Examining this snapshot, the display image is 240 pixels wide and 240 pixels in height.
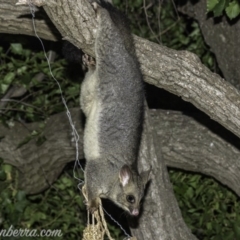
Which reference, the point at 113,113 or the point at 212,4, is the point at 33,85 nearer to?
the point at 212,4

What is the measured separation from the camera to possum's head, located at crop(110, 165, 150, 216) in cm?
459

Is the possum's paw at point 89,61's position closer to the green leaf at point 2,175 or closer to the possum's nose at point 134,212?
the possum's nose at point 134,212

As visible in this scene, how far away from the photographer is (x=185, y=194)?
6.06 metres

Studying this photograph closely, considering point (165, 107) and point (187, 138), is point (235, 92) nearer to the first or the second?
point (187, 138)

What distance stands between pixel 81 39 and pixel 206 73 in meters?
0.83

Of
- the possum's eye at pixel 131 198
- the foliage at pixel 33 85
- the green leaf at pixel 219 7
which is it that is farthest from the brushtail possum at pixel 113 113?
the foliage at pixel 33 85

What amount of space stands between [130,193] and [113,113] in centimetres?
55

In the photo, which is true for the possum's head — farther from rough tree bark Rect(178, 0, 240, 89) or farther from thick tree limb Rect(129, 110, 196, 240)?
rough tree bark Rect(178, 0, 240, 89)

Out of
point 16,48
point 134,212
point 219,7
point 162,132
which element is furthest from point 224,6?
point 16,48

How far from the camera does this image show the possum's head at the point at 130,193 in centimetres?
459

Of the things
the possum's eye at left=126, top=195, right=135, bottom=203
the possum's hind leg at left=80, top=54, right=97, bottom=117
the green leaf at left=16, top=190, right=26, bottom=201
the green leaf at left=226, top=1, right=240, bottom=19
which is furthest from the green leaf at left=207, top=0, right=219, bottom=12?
the green leaf at left=16, top=190, right=26, bottom=201

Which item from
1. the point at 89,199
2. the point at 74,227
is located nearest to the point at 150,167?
the point at 89,199

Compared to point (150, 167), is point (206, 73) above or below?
above

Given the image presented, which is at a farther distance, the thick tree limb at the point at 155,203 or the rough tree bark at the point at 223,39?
the rough tree bark at the point at 223,39
